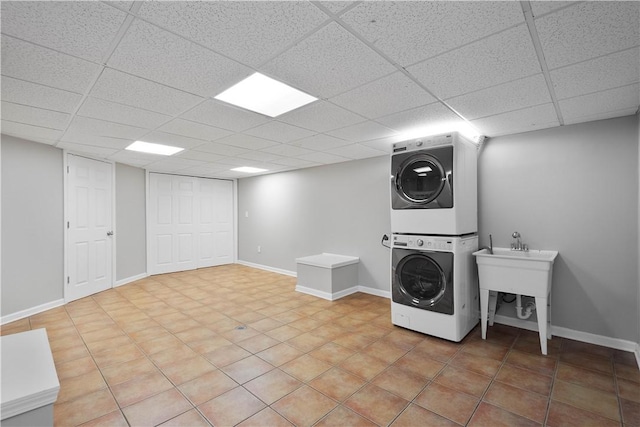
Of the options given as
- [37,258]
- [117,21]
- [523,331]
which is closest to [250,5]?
[117,21]

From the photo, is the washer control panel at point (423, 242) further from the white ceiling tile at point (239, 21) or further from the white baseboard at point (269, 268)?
the white baseboard at point (269, 268)

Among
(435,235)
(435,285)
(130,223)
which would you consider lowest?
(435,285)

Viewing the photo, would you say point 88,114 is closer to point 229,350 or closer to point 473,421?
point 229,350

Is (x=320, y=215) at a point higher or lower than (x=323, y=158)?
lower

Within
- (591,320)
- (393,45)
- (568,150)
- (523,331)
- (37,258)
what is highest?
(393,45)

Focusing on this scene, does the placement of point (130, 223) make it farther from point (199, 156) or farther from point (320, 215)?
point (320, 215)

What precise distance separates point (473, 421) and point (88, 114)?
382 cm

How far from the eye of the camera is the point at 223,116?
2.74 metres

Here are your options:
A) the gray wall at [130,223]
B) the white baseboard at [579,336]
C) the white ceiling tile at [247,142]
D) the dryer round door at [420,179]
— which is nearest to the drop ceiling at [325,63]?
the white ceiling tile at [247,142]

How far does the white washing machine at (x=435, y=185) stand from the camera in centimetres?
291

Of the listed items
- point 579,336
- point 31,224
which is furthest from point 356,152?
point 31,224

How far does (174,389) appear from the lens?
216 cm

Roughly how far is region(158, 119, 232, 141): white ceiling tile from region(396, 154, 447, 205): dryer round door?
6.46 ft

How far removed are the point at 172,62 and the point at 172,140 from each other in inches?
78.6
